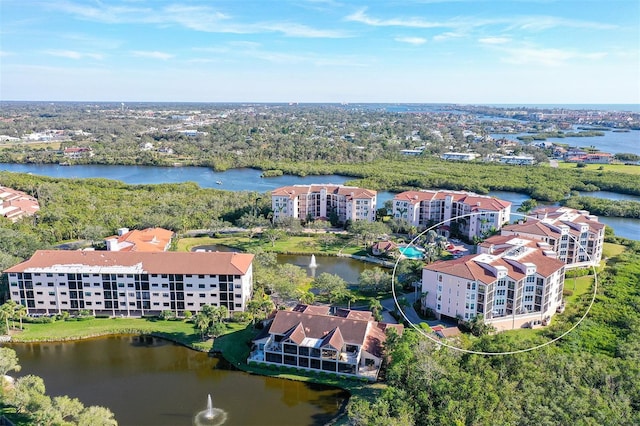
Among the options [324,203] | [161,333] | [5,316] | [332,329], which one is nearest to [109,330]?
[161,333]

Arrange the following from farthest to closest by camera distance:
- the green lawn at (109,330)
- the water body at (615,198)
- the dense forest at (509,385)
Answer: the water body at (615,198) → the green lawn at (109,330) → the dense forest at (509,385)

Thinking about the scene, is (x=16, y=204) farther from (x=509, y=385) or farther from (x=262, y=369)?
(x=509, y=385)

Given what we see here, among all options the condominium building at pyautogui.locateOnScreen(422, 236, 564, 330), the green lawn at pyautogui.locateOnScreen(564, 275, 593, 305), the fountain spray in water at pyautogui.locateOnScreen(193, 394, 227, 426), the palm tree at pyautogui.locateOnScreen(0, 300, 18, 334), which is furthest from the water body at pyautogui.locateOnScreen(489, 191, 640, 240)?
the palm tree at pyautogui.locateOnScreen(0, 300, 18, 334)

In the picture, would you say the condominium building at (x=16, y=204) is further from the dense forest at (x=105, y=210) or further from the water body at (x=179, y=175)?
the water body at (x=179, y=175)

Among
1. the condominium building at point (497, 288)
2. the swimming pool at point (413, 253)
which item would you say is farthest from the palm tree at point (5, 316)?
the swimming pool at point (413, 253)

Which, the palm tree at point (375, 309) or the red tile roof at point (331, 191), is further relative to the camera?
the red tile roof at point (331, 191)

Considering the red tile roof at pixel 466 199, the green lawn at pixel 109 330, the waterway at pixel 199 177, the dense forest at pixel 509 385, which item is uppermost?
the red tile roof at pixel 466 199
